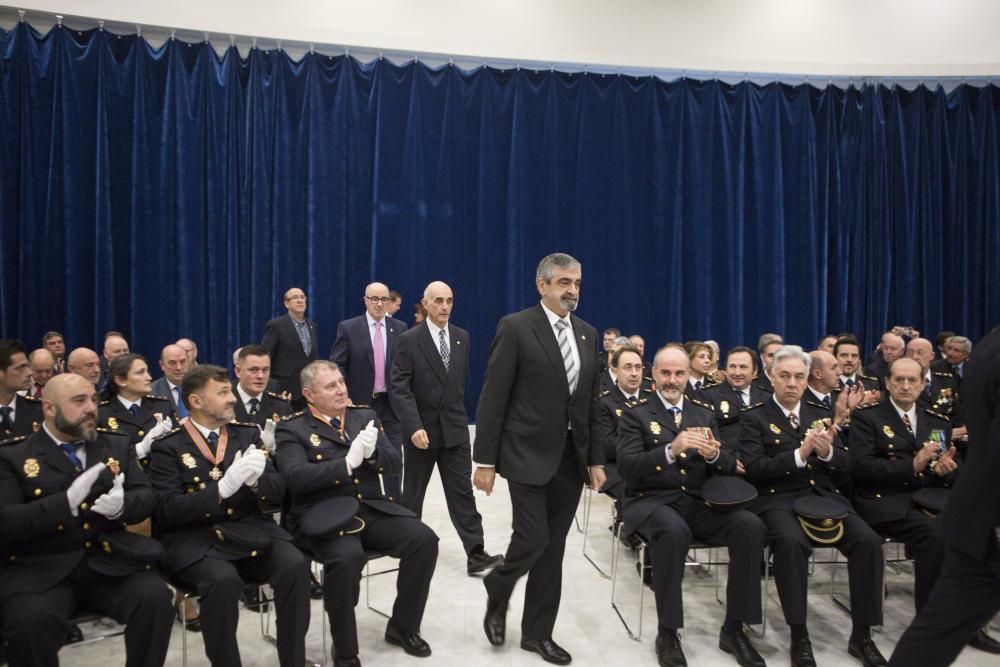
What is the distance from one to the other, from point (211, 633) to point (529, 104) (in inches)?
318

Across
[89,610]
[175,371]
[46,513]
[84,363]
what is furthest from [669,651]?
[84,363]

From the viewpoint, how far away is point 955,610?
2.61m

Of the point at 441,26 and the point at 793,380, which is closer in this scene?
the point at 793,380

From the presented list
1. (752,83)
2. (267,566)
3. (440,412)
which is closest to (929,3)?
(752,83)

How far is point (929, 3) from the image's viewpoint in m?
9.90

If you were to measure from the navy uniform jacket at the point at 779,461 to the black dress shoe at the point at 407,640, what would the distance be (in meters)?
1.74

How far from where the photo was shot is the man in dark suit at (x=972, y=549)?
2592 mm

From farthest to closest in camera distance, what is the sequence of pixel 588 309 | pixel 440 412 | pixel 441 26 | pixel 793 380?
pixel 588 309 < pixel 441 26 < pixel 440 412 < pixel 793 380

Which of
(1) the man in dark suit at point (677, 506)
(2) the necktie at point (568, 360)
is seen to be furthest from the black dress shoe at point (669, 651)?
(2) the necktie at point (568, 360)

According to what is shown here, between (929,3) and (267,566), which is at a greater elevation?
(929,3)

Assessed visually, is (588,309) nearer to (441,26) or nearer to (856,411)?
(441,26)

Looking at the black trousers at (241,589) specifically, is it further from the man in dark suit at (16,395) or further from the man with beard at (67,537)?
the man in dark suit at (16,395)

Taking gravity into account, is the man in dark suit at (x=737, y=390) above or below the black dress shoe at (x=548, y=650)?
above

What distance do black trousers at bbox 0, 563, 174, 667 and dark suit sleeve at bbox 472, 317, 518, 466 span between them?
138 centimetres
